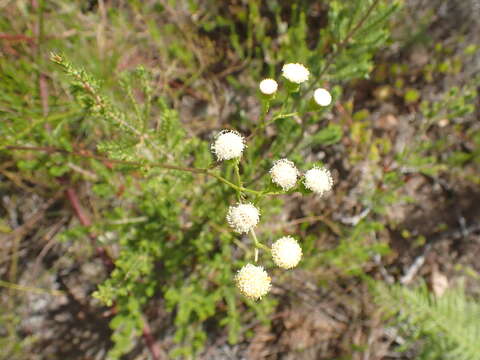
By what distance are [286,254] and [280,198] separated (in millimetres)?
1116

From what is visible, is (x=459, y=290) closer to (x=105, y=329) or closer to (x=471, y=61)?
(x=471, y=61)

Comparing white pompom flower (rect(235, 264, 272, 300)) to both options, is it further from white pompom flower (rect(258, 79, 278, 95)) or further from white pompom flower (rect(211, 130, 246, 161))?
white pompom flower (rect(258, 79, 278, 95))

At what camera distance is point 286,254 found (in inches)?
65.6

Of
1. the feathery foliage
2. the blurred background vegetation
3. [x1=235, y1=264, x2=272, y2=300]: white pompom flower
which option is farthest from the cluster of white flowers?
the feathery foliage

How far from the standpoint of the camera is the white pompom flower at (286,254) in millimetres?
1653

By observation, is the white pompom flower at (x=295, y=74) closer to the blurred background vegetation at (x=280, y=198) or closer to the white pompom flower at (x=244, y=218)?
the white pompom flower at (x=244, y=218)

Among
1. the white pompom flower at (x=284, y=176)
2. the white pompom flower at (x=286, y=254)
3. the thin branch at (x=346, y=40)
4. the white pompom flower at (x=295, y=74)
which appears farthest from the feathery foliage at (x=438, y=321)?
the white pompom flower at (x=295, y=74)

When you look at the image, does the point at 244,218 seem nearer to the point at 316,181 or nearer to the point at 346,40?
the point at 316,181

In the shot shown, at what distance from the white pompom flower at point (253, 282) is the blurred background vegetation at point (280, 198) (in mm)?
1050

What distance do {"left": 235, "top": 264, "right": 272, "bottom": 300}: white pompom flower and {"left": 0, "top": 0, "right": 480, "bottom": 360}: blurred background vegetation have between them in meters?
1.05

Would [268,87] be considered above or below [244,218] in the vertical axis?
above

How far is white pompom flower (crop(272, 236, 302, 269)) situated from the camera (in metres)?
1.65

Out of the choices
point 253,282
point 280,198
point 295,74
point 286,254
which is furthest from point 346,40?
point 253,282

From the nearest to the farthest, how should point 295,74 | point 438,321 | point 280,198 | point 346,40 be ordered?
point 295,74, point 346,40, point 280,198, point 438,321
